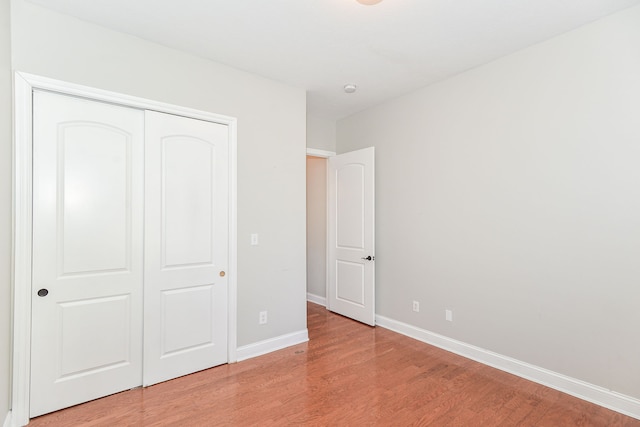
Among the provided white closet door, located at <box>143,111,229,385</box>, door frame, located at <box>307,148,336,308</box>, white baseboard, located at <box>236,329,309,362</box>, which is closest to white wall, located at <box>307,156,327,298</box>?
door frame, located at <box>307,148,336,308</box>

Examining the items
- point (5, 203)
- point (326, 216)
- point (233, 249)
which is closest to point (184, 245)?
point (233, 249)

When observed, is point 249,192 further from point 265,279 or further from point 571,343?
point 571,343

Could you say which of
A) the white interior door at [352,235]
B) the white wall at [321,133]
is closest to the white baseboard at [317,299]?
the white interior door at [352,235]

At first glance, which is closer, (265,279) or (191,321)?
(191,321)

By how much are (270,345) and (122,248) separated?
65.1 inches

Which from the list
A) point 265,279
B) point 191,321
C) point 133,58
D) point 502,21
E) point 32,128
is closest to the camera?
point 32,128

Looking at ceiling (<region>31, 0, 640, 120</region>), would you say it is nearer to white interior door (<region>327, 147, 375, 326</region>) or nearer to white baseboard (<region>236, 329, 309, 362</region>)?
white interior door (<region>327, 147, 375, 326</region>)

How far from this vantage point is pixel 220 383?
8.46 ft

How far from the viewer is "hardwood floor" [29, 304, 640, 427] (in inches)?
83.0

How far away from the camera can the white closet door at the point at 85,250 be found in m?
2.16

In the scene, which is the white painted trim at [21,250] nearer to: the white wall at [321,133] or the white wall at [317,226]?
the white wall at [321,133]

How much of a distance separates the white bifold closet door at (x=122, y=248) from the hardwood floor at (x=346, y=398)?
0.23 m

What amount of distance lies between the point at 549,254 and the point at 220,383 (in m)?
2.86

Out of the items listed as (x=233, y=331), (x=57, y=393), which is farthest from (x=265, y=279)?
(x=57, y=393)
